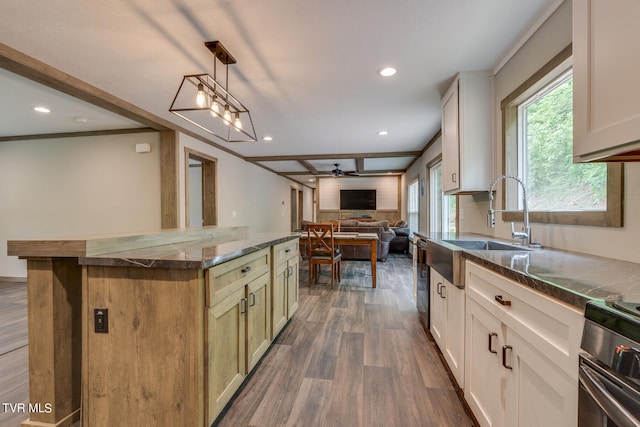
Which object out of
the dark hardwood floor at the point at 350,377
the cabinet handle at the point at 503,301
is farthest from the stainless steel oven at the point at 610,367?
the dark hardwood floor at the point at 350,377

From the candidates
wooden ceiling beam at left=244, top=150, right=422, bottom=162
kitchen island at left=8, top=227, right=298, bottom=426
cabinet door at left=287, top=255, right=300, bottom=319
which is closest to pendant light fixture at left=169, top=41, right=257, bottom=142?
kitchen island at left=8, top=227, right=298, bottom=426

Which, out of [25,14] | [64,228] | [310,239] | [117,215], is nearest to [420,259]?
[310,239]

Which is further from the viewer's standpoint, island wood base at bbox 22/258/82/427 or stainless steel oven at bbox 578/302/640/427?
island wood base at bbox 22/258/82/427

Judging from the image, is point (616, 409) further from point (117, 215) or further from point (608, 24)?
point (117, 215)

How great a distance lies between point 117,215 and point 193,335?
154 inches

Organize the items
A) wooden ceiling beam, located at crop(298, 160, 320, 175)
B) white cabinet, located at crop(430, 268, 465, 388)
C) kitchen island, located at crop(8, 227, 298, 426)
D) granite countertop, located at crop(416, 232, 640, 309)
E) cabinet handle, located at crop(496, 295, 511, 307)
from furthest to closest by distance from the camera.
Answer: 1. wooden ceiling beam, located at crop(298, 160, 320, 175)
2. white cabinet, located at crop(430, 268, 465, 388)
3. kitchen island, located at crop(8, 227, 298, 426)
4. cabinet handle, located at crop(496, 295, 511, 307)
5. granite countertop, located at crop(416, 232, 640, 309)

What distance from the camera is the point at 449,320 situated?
1.82 meters

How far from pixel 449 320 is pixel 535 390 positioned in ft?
3.04

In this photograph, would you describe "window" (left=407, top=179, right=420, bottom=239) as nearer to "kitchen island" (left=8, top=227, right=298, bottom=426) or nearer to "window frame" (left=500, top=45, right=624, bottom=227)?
"window frame" (left=500, top=45, right=624, bottom=227)

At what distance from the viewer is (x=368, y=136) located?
4.59 meters

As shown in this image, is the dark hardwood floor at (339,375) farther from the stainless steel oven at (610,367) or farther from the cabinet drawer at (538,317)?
the stainless steel oven at (610,367)

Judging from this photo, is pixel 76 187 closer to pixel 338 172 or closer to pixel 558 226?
pixel 338 172

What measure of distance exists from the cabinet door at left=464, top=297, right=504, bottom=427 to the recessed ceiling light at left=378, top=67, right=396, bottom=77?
1996 mm

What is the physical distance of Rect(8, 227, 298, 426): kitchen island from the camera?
3.97ft
